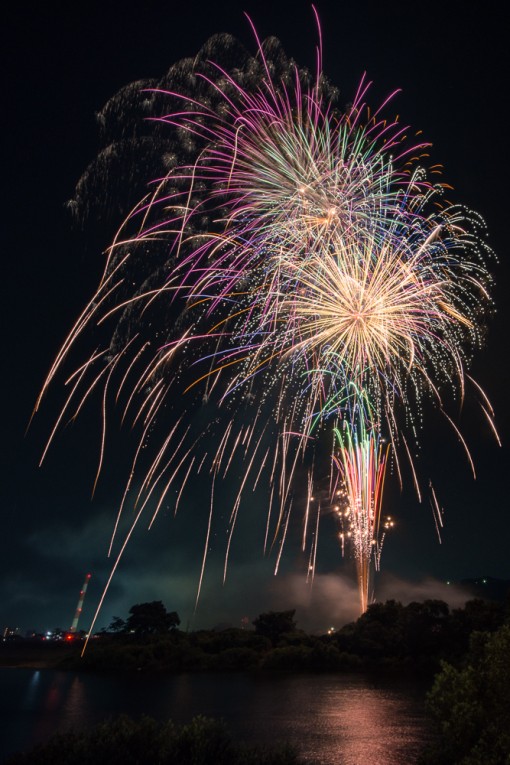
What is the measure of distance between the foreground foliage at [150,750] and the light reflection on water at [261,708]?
5.79 metres

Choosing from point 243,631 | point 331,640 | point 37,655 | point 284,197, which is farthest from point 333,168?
point 37,655

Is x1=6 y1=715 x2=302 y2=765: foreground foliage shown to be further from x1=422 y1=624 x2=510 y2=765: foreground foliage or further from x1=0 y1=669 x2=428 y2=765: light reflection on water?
x1=0 y1=669 x2=428 y2=765: light reflection on water

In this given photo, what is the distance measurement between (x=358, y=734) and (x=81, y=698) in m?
24.1

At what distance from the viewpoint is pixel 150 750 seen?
38.1 ft

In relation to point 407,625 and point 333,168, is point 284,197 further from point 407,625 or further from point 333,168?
point 407,625

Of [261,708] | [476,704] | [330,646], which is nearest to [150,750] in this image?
[476,704]

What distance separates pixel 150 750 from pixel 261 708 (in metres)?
20.0

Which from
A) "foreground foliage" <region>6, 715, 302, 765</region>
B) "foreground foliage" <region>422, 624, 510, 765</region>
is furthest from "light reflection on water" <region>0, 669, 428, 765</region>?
"foreground foliage" <region>422, 624, 510, 765</region>

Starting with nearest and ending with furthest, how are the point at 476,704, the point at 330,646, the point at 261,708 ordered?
the point at 476,704 < the point at 261,708 < the point at 330,646

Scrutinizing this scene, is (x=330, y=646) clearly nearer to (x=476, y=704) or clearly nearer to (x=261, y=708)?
(x=261, y=708)

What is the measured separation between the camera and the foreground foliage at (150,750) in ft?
37.4

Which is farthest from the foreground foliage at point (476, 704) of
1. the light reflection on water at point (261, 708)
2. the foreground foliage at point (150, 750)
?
the light reflection on water at point (261, 708)

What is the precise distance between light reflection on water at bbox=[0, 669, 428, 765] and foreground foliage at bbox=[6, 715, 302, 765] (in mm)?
5788

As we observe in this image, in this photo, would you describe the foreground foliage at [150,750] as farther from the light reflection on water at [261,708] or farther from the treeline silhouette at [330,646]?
the treeline silhouette at [330,646]
